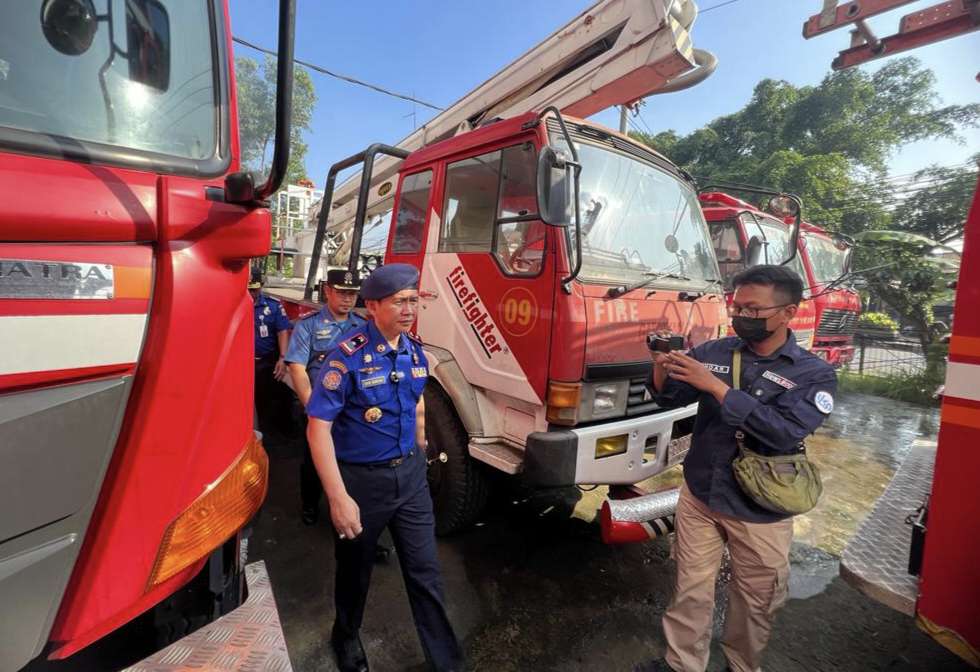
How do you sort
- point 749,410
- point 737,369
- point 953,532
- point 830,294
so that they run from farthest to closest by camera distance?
point 830,294 → point 737,369 → point 749,410 → point 953,532

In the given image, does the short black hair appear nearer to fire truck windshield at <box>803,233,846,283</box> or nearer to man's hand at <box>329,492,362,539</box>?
man's hand at <box>329,492,362,539</box>

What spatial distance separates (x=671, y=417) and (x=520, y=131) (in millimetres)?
1832

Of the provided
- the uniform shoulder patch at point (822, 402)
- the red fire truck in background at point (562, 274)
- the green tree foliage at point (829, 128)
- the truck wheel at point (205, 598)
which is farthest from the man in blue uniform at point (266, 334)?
the green tree foliage at point (829, 128)

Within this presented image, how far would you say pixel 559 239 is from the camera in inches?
93.5

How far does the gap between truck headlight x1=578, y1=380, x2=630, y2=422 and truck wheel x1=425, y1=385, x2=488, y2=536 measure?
0.82 metres

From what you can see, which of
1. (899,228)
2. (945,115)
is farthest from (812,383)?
(945,115)

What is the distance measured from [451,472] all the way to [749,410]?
1.75 metres

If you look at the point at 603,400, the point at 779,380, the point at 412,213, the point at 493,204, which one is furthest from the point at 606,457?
the point at 412,213

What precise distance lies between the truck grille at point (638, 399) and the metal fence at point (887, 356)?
9.18 m

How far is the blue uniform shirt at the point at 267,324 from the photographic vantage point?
368 cm

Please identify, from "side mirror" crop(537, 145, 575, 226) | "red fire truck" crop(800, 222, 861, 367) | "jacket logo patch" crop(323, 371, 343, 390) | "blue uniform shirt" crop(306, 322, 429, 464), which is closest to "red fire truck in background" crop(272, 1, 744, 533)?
"side mirror" crop(537, 145, 575, 226)

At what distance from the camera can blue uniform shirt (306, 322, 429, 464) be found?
173 cm

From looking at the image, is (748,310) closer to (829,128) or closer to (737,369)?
(737,369)

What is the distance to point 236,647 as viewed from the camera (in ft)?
3.66
